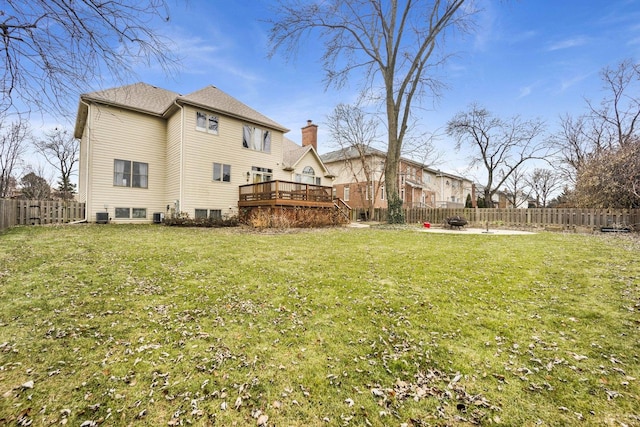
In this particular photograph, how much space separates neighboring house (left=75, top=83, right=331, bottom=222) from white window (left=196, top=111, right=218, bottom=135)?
0.19 ft

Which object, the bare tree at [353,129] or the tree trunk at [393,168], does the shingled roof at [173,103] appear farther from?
the tree trunk at [393,168]

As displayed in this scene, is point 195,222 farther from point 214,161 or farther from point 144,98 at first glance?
point 144,98

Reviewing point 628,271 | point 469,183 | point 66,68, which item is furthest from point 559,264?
point 469,183

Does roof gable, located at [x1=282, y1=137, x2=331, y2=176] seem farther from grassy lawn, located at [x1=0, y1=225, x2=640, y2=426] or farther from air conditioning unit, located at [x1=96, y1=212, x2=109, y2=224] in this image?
grassy lawn, located at [x1=0, y1=225, x2=640, y2=426]

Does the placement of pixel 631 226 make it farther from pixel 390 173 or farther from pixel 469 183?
pixel 469 183

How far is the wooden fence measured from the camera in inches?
466

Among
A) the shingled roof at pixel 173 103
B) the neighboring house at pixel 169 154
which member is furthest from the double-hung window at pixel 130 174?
the shingled roof at pixel 173 103

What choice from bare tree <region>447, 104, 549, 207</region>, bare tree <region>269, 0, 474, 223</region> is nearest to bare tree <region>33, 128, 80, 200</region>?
bare tree <region>269, 0, 474, 223</region>

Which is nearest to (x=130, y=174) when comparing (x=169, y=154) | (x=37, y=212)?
(x=169, y=154)

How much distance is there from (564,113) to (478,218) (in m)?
17.0

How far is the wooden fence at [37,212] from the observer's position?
11.8m

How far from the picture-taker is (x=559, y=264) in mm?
6453

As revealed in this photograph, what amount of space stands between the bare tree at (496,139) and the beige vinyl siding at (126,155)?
2867 centimetres

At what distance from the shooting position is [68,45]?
3525 mm
